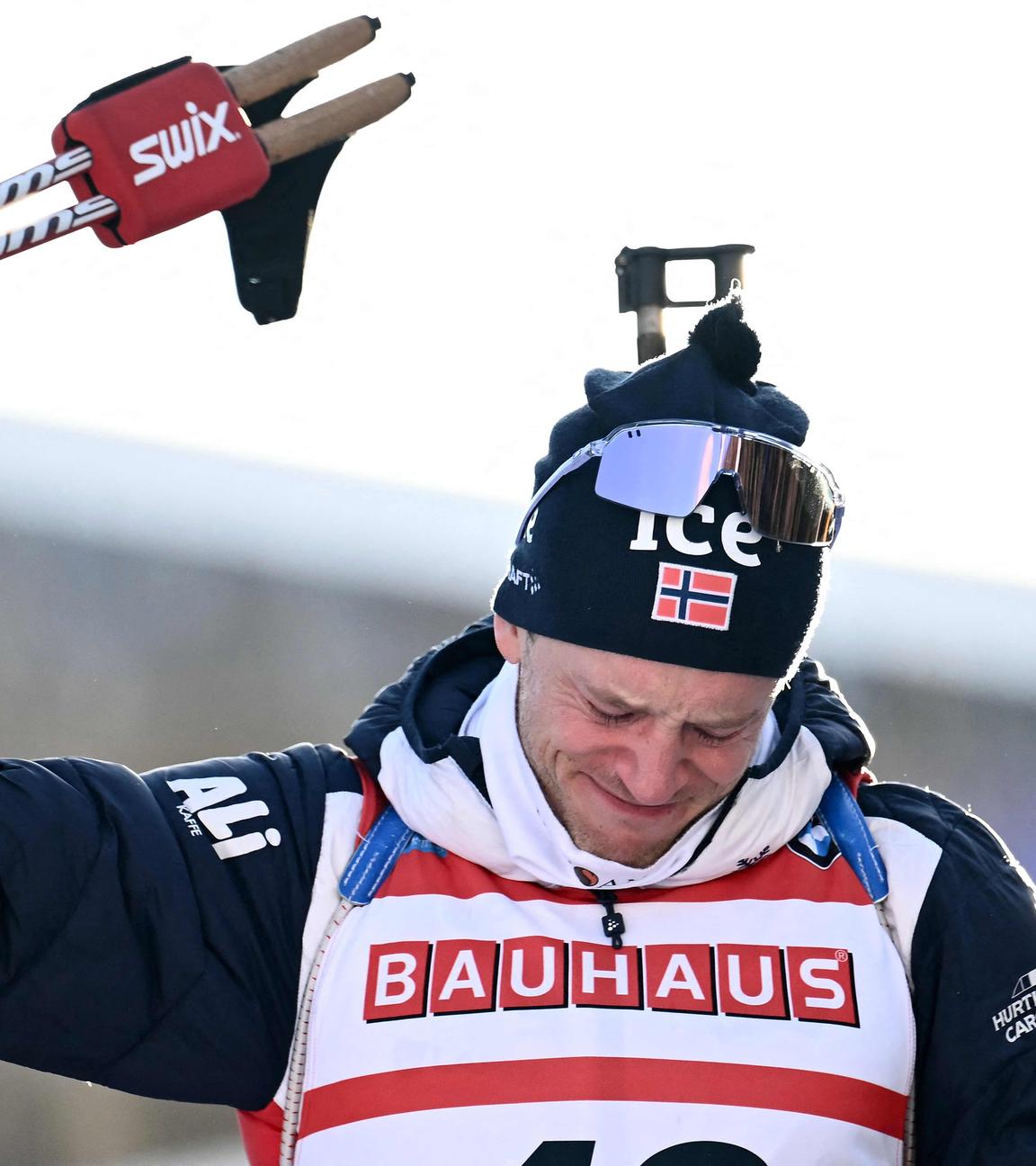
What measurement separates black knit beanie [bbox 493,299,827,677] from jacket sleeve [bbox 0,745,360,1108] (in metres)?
0.45

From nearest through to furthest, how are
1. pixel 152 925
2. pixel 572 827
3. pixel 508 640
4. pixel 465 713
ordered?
pixel 152 925 < pixel 572 827 < pixel 508 640 < pixel 465 713

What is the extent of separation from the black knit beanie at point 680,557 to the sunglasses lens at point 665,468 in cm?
2

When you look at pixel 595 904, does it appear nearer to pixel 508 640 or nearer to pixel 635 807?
pixel 635 807

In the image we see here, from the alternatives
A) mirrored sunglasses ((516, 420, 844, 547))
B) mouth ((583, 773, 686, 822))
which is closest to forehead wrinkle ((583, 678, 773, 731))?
mouth ((583, 773, 686, 822))

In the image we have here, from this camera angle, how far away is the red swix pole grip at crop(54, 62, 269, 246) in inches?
55.7

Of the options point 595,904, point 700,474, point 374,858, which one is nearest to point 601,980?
point 595,904

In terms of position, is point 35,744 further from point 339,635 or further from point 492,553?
point 492,553

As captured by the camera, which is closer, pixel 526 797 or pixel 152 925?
pixel 152 925

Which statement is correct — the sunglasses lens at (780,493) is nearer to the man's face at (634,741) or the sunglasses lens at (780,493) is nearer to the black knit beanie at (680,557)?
the black knit beanie at (680,557)

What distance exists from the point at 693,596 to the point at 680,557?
0.05 m

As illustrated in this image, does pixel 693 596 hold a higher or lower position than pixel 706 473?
Answer: lower

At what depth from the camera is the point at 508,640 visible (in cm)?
203

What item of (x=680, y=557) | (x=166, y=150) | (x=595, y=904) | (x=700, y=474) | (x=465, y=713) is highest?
(x=166, y=150)

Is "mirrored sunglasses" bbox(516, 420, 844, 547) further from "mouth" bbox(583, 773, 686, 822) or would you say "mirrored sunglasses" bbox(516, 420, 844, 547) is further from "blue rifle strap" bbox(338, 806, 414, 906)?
"blue rifle strap" bbox(338, 806, 414, 906)
